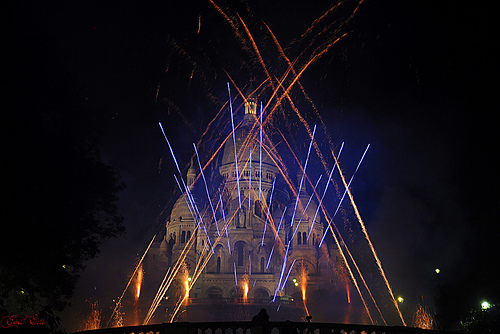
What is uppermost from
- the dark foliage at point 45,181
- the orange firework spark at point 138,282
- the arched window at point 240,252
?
the arched window at point 240,252

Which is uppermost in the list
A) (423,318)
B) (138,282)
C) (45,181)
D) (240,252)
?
(240,252)

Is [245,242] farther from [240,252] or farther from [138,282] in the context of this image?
[138,282]

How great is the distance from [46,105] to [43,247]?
4307 mm

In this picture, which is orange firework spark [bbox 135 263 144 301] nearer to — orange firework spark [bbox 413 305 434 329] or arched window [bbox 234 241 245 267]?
arched window [bbox 234 241 245 267]

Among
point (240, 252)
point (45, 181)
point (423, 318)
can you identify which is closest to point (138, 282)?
point (240, 252)

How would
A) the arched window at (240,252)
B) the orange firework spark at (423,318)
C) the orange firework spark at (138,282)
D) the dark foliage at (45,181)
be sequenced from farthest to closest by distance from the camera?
the arched window at (240,252)
the orange firework spark at (138,282)
the orange firework spark at (423,318)
the dark foliage at (45,181)

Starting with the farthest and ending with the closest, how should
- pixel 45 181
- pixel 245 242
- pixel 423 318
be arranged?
pixel 245 242
pixel 423 318
pixel 45 181

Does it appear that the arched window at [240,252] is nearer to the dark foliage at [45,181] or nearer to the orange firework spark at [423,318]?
the orange firework spark at [423,318]

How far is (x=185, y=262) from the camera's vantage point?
200 ft

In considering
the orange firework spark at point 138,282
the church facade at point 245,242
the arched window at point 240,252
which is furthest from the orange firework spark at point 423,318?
the orange firework spark at point 138,282

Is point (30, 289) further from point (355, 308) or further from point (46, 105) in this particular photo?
point (355, 308)

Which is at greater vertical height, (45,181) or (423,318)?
(423,318)

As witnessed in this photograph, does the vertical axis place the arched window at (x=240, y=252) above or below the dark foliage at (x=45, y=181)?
above

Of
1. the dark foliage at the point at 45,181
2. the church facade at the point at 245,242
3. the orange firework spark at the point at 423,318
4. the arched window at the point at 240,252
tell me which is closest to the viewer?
the dark foliage at the point at 45,181
